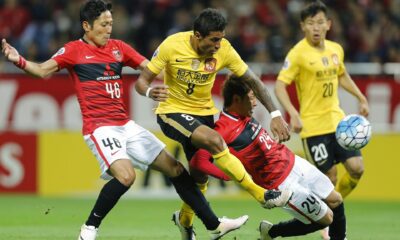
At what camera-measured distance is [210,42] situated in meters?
8.78

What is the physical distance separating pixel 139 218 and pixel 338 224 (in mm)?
3999

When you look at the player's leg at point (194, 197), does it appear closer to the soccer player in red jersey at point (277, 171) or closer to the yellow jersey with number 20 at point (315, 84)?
the soccer player in red jersey at point (277, 171)

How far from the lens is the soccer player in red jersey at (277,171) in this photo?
27.4 ft

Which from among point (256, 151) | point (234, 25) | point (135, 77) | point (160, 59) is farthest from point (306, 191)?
point (234, 25)

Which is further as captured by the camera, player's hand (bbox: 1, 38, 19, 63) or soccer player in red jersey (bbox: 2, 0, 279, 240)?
soccer player in red jersey (bbox: 2, 0, 279, 240)

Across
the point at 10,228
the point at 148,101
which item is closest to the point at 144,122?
the point at 148,101

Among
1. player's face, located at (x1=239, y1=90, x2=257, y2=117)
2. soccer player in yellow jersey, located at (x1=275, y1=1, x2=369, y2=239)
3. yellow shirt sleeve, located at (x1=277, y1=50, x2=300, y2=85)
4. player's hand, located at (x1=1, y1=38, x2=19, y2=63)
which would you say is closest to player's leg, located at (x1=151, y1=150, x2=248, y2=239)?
player's face, located at (x1=239, y1=90, x2=257, y2=117)

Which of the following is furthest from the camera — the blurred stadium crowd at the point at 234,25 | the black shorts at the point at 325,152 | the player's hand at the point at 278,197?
the blurred stadium crowd at the point at 234,25

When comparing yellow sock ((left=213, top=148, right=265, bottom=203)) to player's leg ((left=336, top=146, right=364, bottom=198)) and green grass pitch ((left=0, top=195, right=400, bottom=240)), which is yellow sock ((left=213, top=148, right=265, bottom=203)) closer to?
green grass pitch ((left=0, top=195, right=400, bottom=240))

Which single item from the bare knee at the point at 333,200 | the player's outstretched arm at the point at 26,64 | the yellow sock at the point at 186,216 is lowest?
the yellow sock at the point at 186,216

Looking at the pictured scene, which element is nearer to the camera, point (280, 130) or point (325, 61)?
point (280, 130)

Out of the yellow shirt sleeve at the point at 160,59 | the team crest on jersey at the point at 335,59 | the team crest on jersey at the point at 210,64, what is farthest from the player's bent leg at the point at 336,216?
the team crest on jersey at the point at 335,59

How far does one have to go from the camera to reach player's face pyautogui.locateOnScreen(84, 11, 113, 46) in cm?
912

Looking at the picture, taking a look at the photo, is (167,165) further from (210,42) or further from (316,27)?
(316,27)
